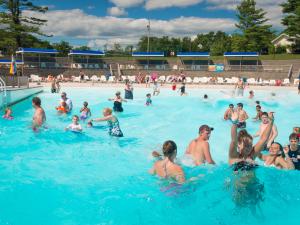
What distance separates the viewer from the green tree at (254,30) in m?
46.2

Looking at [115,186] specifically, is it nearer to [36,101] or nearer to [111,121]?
[111,121]

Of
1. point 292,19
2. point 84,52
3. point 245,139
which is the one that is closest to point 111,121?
point 245,139

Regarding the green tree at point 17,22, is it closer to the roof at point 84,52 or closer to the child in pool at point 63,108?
the roof at point 84,52

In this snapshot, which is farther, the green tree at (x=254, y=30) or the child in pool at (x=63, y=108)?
the green tree at (x=254, y=30)

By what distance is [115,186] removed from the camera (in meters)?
6.26

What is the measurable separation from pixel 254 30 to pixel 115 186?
45.3m

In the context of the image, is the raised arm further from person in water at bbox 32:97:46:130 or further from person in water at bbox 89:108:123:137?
person in water at bbox 32:97:46:130

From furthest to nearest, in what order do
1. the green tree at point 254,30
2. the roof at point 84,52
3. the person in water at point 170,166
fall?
1. the green tree at point 254,30
2. the roof at point 84,52
3. the person in water at point 170,166

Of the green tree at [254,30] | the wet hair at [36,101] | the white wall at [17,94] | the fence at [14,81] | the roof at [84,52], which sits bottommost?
the white wall at [17,94]

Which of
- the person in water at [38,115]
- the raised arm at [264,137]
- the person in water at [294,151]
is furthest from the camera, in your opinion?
the person in water at [38,115]

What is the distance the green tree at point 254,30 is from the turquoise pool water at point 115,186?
125 ft

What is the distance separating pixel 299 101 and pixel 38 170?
58.3 feet

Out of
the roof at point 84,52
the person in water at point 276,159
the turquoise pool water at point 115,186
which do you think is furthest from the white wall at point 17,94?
the roof at point 84,52

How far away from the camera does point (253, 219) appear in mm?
4742
